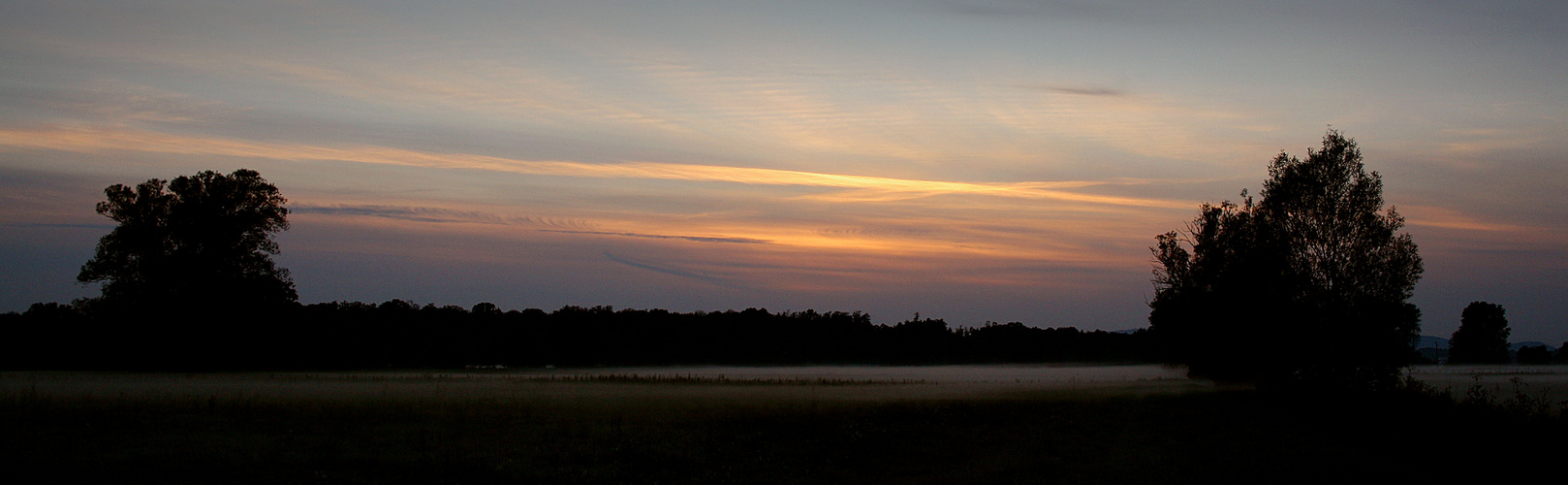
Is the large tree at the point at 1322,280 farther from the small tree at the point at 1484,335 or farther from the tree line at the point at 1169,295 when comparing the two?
the small tree at the point at 1484,335

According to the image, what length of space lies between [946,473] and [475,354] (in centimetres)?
9395

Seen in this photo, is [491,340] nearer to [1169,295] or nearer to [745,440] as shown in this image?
[1169,295]

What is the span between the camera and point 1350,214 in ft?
128

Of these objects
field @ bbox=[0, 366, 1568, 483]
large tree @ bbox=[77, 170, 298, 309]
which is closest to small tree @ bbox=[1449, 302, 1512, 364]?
field @ bbox=[0, 366, 1568, 483]

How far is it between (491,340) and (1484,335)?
462 feet

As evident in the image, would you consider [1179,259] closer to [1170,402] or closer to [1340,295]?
[1340,295]

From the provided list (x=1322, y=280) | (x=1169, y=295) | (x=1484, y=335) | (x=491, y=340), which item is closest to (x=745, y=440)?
(x=1322, y=280)

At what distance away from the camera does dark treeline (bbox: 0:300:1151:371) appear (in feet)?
186

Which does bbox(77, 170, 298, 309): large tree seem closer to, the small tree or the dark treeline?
the dark treeline

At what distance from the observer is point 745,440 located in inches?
950

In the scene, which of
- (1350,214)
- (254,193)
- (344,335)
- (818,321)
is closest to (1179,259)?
(1350,214)

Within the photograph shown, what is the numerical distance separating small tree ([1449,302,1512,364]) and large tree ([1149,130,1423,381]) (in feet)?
410

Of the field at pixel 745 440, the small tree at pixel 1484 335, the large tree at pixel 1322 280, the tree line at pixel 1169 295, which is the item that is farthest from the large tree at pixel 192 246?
the small tree at pixel 1484 335

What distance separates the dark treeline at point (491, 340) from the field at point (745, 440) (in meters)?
28.6
